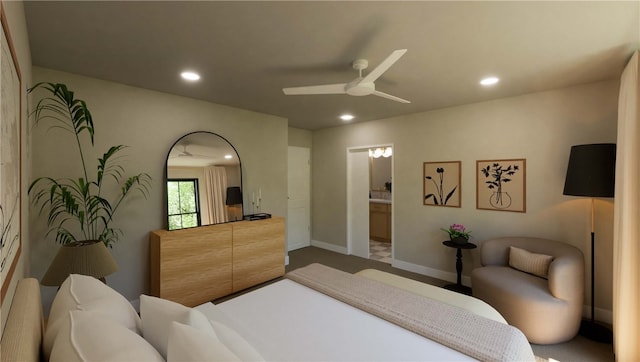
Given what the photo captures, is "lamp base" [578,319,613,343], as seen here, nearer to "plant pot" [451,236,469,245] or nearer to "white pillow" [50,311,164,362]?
"plant pot" [451,236,469,245]

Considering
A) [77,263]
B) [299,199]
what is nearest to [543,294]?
[77,263]

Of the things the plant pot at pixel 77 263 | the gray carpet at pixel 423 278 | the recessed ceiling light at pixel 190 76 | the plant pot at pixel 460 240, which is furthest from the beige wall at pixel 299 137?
the plant pot at pixel 77 263

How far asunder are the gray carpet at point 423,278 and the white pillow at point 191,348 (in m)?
2.70

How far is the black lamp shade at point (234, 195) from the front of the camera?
367cm

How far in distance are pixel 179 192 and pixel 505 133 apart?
13.2 ft

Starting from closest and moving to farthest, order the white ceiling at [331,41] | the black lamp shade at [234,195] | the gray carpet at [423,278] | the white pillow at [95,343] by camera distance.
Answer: the white pillow at [95,343]
the white ceiling at [331,41]
the gray carpet at [423,278]
the black lamp shade at [234,195]

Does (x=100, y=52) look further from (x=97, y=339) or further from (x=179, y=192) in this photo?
(x=97, y=339)

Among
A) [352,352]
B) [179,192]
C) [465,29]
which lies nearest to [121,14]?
[179,192]

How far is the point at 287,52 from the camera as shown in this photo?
214cm

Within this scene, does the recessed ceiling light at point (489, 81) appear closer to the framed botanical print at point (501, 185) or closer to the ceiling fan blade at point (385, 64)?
the framed botanical print at point (501, 185)

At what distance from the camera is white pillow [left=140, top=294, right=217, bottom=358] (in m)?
1.08

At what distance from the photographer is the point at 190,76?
2645 mm

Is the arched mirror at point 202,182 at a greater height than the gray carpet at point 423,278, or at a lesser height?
greater

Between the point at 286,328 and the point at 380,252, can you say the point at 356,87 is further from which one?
the point at 380,252
